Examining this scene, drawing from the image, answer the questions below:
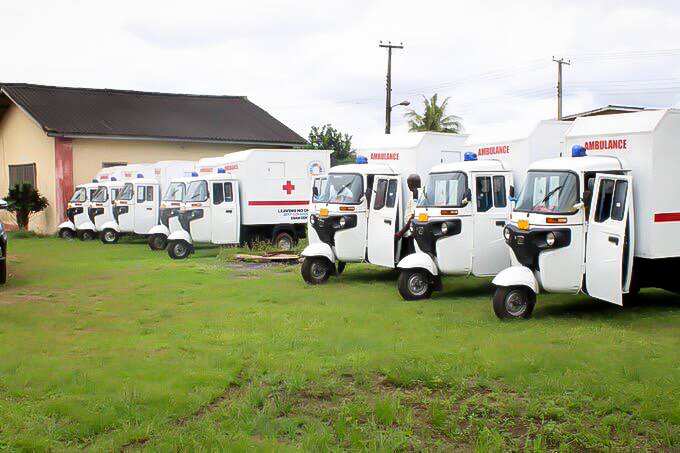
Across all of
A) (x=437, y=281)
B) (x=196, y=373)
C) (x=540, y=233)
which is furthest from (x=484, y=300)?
(x=196, y=373)

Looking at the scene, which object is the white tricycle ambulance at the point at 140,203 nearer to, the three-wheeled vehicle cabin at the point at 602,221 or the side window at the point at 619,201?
the three-wheeled vehicle cabin at the point at 602,221

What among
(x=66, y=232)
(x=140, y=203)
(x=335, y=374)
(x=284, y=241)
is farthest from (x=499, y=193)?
(x=66, y=232)

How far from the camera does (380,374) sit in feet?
27.0

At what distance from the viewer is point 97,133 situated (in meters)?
31.4

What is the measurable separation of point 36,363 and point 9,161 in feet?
96.8

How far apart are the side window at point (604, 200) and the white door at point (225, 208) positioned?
1184 centimetres

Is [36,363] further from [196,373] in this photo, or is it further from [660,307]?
[660,307]

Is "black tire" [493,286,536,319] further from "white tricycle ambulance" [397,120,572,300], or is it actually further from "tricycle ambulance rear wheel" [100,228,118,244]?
"tricycle ambulance rear wheel" [100,228,118,244]

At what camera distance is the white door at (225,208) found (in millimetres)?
20891

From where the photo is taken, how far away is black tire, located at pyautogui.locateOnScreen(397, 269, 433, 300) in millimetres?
13242

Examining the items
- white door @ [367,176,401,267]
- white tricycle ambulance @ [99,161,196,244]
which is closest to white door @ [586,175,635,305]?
white door @ [367,176,401,267]

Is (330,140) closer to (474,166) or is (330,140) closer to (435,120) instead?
(435,120)

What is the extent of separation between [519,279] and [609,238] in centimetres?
141

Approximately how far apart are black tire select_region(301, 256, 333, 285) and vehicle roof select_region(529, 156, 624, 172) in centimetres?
545
